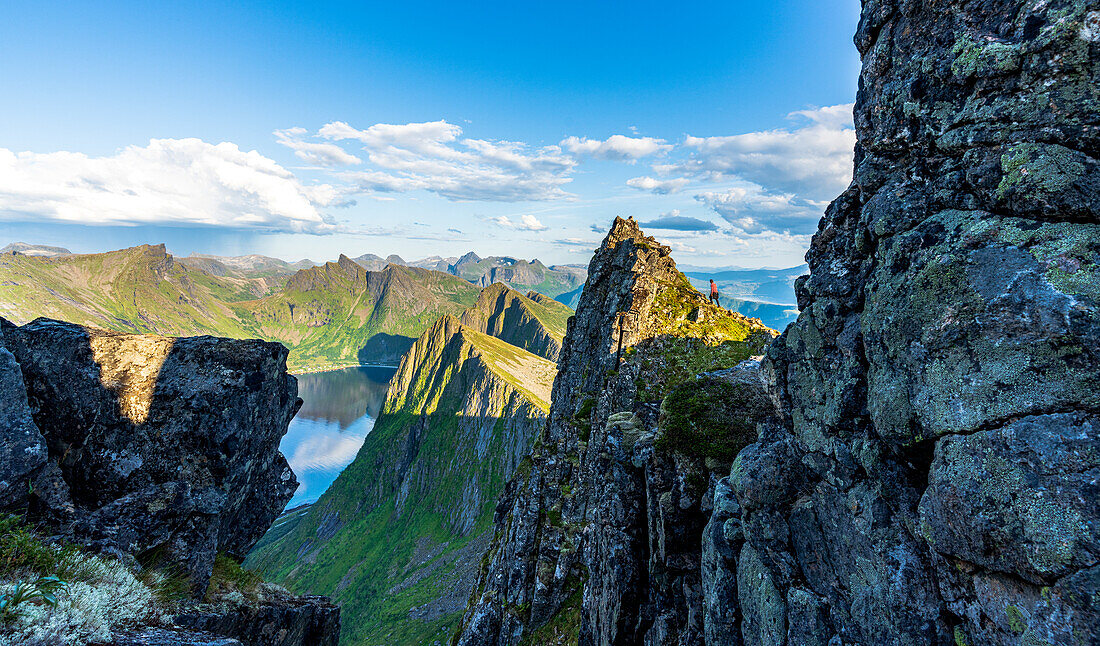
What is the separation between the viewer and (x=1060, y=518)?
6.32 metres

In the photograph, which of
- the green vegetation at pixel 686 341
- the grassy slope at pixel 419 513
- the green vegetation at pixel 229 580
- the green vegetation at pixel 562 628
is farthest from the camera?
the grassy slope at pixel 419 513

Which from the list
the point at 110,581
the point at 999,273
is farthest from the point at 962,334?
the point at 110,581

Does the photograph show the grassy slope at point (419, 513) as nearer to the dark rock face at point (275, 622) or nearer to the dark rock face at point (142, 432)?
the dark rock face at point (275, 622)

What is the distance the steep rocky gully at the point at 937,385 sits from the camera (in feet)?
22.0

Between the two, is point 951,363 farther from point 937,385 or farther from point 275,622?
point 275,622

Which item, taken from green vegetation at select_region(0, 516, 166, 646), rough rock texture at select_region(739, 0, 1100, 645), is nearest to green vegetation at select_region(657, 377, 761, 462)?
rough rock texture at select_region(739, 0, 1100, 645)

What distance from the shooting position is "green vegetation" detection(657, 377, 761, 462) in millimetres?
15266

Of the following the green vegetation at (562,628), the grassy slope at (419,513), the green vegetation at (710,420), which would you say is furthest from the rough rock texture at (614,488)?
the grassy slope at (419,513)

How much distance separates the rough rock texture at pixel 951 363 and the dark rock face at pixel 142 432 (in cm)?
1844

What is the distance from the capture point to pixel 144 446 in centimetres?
1597

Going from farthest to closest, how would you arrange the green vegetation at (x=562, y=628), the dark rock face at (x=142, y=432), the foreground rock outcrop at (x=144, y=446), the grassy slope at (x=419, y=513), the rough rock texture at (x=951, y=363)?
the grassy slope at (x=419, y=513) < the green vegetation at (x=562, y=628) < the dark rock face at (x=142, y=432) < the foreground rock outcrop at (x=144, y=446) < the rough rock texture at (x=951, y=363)

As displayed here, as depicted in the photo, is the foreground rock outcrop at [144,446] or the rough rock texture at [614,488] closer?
the foreground rock outcrop at [144,446]

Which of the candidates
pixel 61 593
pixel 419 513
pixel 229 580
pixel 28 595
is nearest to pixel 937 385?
pixel 28 595

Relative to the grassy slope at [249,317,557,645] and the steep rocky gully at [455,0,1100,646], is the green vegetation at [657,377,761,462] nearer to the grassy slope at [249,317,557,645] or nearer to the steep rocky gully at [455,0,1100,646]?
the steep rocky gully at [455,0,1100,646]
